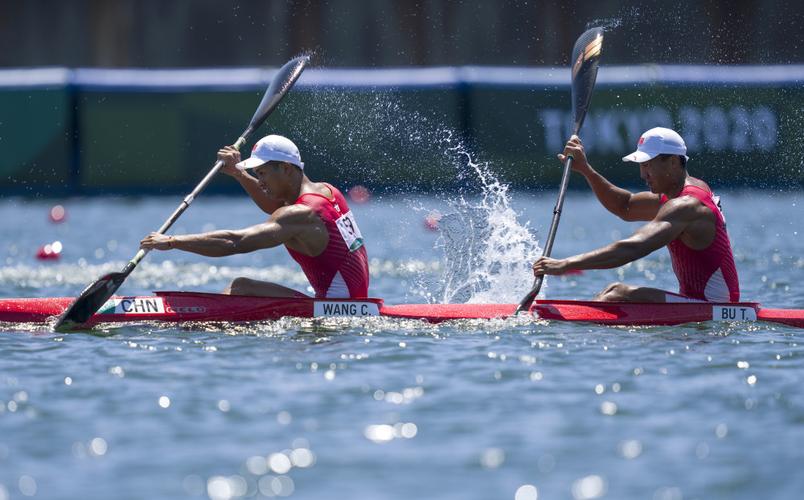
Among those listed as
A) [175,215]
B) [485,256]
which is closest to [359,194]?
[485,256]

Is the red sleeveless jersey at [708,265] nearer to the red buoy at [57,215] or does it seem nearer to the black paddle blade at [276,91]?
the black paddle blade at [276,91]

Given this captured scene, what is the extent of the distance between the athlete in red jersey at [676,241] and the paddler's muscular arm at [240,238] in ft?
5.69

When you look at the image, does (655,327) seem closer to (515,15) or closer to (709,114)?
(709,114)

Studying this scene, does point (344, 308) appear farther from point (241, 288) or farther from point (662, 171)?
point (662, 171)

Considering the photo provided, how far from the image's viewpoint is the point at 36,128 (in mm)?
22594

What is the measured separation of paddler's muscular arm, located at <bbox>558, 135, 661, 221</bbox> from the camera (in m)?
10.0

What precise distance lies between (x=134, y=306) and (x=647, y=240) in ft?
11.9

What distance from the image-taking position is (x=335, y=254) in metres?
9.55

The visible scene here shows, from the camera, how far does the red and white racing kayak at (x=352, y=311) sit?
927 cm

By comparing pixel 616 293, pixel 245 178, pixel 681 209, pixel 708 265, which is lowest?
pixel 616 293

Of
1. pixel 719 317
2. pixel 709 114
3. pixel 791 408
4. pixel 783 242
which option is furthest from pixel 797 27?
pixel 791 408

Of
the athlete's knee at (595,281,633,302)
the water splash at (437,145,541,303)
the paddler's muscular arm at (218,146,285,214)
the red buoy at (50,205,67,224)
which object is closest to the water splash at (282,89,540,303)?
the red buoy at (50,205,67,224)

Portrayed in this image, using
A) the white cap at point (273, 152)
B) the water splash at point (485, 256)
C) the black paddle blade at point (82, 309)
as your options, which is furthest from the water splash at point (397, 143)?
the black paddle blade at point (82, 309)

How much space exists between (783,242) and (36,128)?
491 inches
